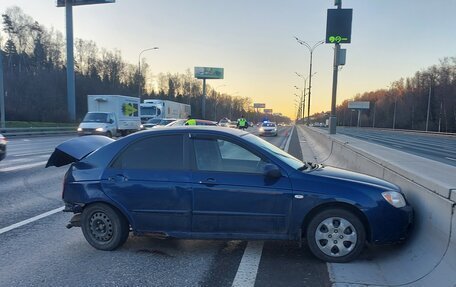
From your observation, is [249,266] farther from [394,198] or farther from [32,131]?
[32,131]

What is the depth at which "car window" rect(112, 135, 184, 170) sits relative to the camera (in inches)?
193

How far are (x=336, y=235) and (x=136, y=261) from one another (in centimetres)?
239

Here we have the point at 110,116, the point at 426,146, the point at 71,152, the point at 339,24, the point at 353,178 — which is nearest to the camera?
the point at 353,178

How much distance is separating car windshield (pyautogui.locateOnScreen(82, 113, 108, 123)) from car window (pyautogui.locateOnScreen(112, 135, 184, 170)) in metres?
23.2

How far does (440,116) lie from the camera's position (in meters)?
84.4

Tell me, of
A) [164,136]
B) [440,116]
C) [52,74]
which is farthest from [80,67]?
[164,136]

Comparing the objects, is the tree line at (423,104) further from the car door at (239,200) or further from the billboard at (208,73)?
the car door at (239,200)

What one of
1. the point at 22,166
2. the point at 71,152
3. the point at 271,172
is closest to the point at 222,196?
the point at 271,172

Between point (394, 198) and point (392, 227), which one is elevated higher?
point (394, 198)

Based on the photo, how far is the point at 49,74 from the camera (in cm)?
7469

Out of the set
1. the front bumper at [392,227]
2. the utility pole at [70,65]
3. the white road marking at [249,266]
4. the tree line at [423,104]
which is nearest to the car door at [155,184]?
the white road marking at [249,266]

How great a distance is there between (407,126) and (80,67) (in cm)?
8852

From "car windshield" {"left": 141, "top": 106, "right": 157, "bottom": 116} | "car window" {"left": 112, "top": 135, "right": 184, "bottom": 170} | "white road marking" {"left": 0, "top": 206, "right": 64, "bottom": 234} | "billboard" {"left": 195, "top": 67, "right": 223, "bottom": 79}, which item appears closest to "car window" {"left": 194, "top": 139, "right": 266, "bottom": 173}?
"car window" {"left": 112, "top": 135, "right": 184, "bottom": 170}

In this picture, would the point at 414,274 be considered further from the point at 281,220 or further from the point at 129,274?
the point at 129,274
